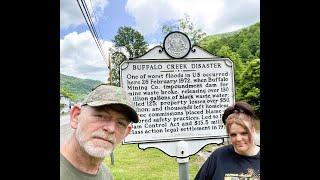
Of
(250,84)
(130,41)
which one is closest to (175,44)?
(130,41)

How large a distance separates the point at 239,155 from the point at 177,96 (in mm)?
762

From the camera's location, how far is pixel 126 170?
4.20 meters

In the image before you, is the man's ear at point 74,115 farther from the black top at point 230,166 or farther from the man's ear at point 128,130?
the black top at point 230,166

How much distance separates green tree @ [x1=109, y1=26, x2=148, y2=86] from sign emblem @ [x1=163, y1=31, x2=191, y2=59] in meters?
0.21

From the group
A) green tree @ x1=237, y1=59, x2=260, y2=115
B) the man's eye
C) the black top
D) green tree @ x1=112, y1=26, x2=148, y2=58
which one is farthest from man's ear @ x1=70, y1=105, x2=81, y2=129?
green tree @ x1=237, y1=59, x2=260, y2=115

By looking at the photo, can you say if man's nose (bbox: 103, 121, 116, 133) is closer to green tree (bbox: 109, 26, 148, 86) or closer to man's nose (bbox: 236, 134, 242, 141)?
green tree (bbox: 109, 26, 148, 86)

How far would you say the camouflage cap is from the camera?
3613mm

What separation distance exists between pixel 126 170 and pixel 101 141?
66 centimetres

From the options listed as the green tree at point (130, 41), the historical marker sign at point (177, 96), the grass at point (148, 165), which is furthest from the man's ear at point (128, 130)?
the green tree at point (130, 41)

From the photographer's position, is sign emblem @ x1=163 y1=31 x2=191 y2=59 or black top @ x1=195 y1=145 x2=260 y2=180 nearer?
black top @ x1=195 y1=145 x2=260 y2=180

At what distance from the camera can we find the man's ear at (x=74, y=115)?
12.3ft
